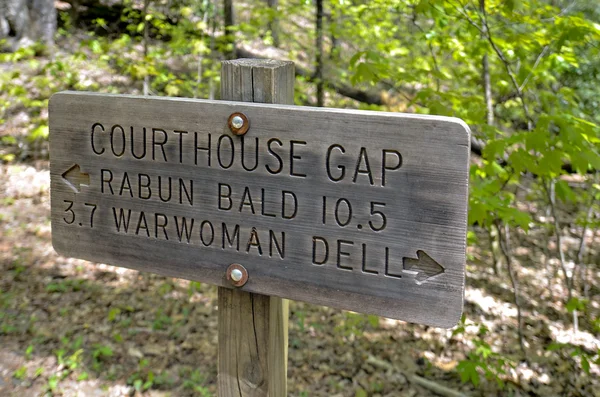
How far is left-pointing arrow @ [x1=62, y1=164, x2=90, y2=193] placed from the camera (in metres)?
1.62

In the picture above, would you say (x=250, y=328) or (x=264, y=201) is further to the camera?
(x=250, y=328)

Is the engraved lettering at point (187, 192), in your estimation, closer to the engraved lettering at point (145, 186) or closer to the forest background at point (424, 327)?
the engraved lettering at point (145, 186)

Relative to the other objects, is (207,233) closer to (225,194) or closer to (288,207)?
(225,194)

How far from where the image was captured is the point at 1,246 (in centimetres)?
465

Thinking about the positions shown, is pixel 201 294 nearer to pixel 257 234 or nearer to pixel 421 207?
pixel 257 234

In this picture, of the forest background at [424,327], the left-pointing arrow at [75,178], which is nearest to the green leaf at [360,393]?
the forest background at [424,327]

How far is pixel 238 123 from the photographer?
141 cm

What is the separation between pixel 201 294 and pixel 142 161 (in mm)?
3040

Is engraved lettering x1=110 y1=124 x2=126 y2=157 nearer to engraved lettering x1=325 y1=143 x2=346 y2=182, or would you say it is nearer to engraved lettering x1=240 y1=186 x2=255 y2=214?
engraved lettering x1=240 y1=186 x2=255 y2=214

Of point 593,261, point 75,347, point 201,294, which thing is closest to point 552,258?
point 593,261

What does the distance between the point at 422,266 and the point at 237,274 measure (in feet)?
1.70

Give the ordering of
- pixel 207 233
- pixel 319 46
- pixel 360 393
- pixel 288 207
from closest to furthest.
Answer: pixel 288 207, pixel 207 233, pixel 360 393, pixel 319 46

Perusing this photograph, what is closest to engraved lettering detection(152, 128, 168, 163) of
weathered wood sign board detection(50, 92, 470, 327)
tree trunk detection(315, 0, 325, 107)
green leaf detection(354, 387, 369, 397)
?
weathered wood sign board detection(50, 92, 470, 327)

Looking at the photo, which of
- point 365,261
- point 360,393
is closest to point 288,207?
point 365,261
